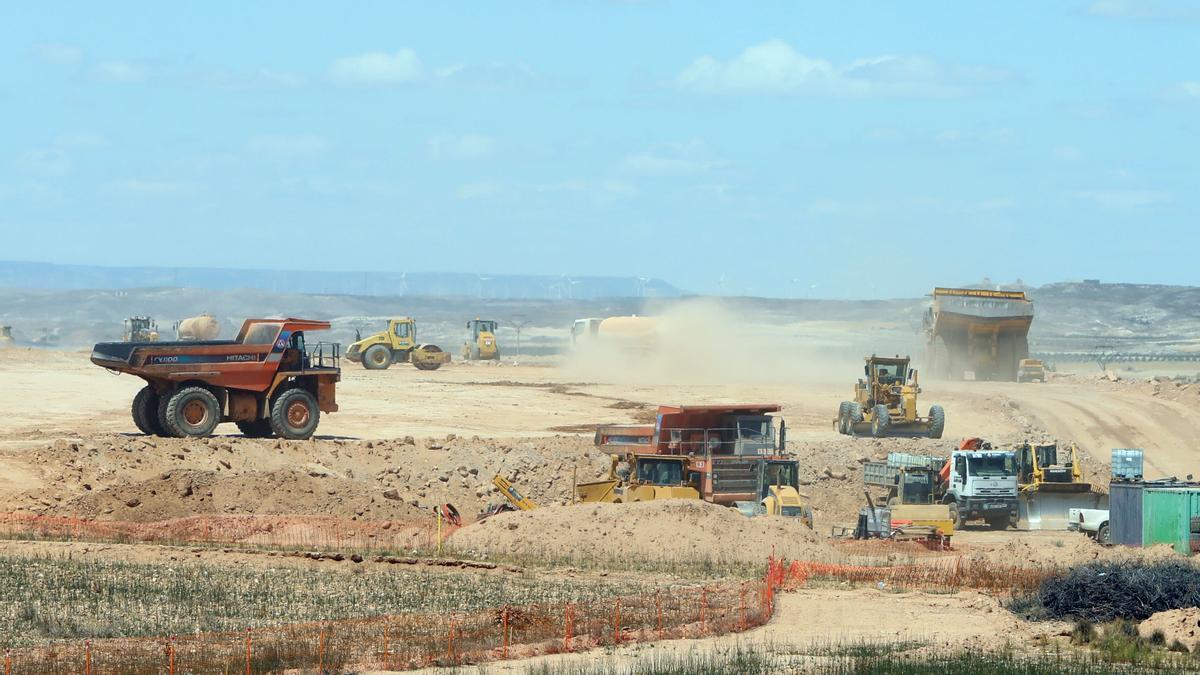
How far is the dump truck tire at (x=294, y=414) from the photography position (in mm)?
39531

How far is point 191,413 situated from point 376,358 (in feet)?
121

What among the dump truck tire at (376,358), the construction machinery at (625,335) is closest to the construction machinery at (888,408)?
the construction machinery at (625,335)

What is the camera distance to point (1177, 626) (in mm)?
21375

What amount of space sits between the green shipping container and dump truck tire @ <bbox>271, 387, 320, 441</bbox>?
19.0 metres

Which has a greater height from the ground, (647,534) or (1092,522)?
(647,534)

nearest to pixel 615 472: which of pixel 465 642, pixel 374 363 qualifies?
pixel 465 642

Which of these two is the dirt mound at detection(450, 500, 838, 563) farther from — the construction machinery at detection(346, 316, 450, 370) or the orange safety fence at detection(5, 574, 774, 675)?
the construction machinery at detection(346, 316, 450, 370)

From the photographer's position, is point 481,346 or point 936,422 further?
point 481,346

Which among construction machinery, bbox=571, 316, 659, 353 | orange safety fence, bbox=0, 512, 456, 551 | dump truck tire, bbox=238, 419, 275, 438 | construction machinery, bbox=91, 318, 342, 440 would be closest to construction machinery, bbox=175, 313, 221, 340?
construction machinery, bbox=571, 316, 659, 353

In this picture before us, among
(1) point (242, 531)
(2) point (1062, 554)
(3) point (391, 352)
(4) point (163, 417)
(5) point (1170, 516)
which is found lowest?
(2) point (1062, 554)

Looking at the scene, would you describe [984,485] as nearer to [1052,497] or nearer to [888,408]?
[1052,497]

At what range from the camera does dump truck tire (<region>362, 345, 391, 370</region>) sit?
7500 cm

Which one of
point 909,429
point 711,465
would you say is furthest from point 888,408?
point 711,465

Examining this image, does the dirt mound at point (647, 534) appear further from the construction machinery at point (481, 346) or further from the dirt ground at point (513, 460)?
the construction machinery at point (481, 346)
